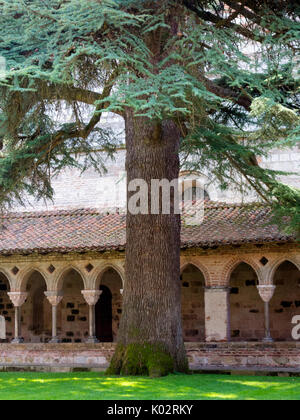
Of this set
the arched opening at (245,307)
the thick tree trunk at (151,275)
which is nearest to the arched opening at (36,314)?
the arched opening at (245,307)

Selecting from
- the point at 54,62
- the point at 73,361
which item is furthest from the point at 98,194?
the point at 54,62

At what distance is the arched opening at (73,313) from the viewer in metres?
20.8

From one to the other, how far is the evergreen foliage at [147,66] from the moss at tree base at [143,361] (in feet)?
9.70

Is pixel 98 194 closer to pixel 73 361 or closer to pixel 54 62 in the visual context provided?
pixel 73 361

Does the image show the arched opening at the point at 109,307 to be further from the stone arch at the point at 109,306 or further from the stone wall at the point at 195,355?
the stone wall at the point at 195,355

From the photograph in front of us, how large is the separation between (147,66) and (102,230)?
780 centimetres

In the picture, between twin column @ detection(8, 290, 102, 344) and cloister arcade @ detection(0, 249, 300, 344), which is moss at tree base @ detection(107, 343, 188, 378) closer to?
cloister arcade @ detection(0, 249, 300, 344)

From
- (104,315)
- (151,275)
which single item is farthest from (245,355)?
(104,315)

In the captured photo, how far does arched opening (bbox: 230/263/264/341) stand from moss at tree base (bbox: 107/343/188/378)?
697cm

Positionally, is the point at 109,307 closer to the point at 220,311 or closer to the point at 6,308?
the point at 6,308

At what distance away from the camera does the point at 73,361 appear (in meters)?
17.5

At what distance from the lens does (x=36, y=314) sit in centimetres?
2128

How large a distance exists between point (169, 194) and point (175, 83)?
3037mm

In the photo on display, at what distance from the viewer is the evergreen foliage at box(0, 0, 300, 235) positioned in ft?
33.6
